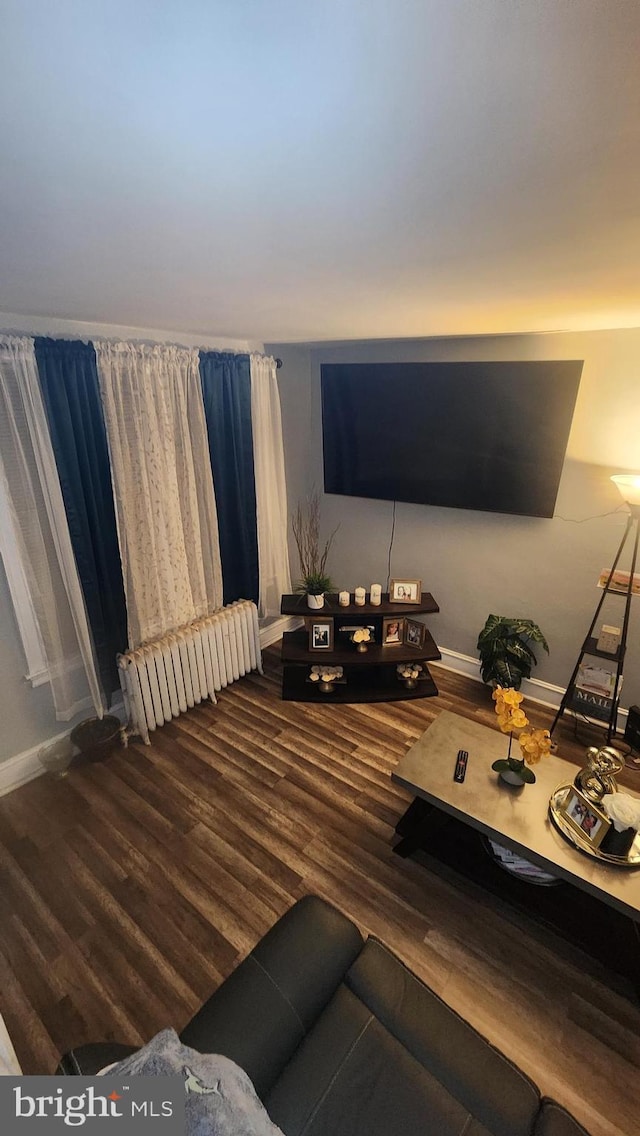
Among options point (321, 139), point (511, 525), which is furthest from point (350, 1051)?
point (511, 525)

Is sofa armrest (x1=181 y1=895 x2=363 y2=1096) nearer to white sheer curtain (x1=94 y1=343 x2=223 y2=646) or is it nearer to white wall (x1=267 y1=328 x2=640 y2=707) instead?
white sheer curtain (x1=94 y1=343 x2=223 y2=646)

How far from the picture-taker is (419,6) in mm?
334

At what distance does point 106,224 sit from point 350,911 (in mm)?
2350

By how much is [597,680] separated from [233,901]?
236cm

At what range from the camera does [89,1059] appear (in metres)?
0.97

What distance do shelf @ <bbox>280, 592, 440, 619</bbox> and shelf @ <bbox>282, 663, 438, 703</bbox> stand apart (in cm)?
50

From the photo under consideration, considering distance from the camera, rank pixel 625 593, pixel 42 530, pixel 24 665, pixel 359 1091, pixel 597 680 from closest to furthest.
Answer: pixel 359 1091, pixel 42 530, pixel 24 665, pixel 625 593, pixel 597 680

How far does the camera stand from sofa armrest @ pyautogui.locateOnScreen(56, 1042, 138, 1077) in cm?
94

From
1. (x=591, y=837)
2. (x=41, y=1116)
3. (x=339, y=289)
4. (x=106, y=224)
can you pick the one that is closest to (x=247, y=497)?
(x=339, y=289)

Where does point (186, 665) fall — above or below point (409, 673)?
above

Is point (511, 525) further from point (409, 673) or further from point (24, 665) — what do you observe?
point (24, 665)

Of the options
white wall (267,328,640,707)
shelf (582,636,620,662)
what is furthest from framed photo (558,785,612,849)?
white wall (267,328,640,707)

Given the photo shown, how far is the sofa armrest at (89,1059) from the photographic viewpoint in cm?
94

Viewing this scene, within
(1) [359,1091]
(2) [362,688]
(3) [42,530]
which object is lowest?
(2) [362,688]
